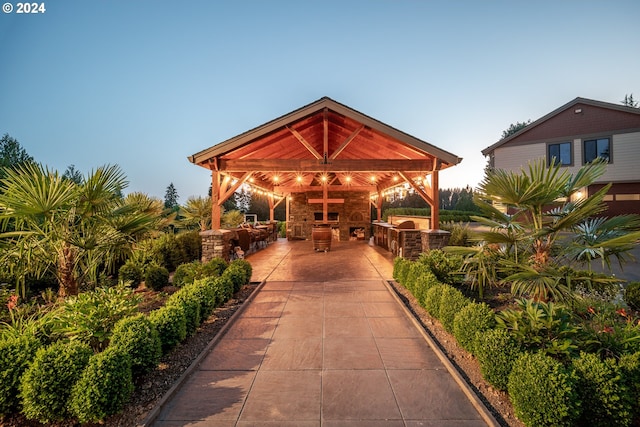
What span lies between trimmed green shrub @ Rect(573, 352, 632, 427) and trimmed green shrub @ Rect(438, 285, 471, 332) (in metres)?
1.51

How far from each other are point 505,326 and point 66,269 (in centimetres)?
585

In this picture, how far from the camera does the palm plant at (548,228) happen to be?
3.54 meters

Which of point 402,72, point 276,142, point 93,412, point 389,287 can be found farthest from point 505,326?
point 402,72

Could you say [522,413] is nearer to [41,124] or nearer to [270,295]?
[270,295]

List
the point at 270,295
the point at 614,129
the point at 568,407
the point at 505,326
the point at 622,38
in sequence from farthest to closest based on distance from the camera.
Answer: the point at 614,129, the point at 622,38, the point at 270,295, the point at 505,326, the point at 568,407

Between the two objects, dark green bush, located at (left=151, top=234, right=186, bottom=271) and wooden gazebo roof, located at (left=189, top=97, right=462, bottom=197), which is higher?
wooden gazebo roof, located at (left=189, top=97, right=462, bottom=197)

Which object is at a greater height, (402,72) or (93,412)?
(402,72)

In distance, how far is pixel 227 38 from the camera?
16.2 metres

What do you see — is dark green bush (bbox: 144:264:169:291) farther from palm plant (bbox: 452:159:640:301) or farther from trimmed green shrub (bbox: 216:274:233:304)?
palm plant (bbox: 452:159:640:301)

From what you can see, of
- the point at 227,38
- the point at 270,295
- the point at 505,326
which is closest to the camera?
the point at 505,326

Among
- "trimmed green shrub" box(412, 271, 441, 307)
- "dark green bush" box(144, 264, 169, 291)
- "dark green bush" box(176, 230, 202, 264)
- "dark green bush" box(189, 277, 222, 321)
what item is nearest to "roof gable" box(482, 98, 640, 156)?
"trimmed green shrub" box(412, 271, 441, 307)

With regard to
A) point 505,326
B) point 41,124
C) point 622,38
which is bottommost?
point 505,326

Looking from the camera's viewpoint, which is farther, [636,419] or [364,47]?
[364,47]

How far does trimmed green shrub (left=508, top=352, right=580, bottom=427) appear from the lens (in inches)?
87.2
